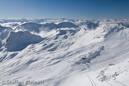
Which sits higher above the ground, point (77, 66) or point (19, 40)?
point (19, 40)

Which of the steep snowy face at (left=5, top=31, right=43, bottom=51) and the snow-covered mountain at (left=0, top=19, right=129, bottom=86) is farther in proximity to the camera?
the steep snowy face at (left=5, top=31, right=43, bottom=51)

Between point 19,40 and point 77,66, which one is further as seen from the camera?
point 19,40

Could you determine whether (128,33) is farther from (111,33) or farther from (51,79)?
(51,79)

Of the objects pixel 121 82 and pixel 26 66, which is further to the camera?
pixel 26 66

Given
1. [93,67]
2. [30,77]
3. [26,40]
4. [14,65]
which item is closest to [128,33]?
[93,67]

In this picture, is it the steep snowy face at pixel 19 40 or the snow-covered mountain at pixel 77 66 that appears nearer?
the snow-covered mountain at pixel 77 66

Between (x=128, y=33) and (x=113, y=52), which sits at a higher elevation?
(x=128, y=33)

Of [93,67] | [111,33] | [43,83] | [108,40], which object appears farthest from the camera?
[111,33]

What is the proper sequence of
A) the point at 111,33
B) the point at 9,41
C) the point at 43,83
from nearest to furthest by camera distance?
the point at 43,83, the point at 111,33, the point at 9,41
